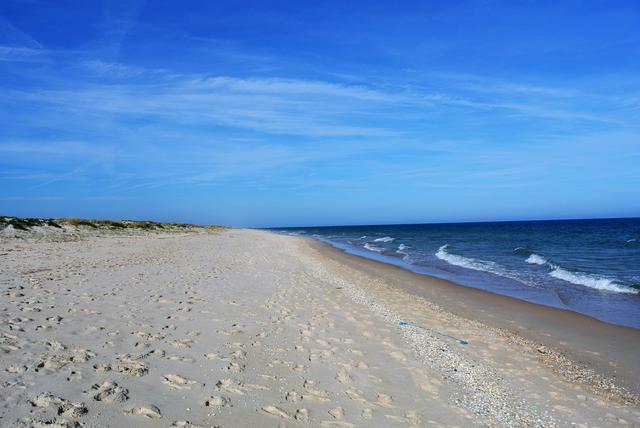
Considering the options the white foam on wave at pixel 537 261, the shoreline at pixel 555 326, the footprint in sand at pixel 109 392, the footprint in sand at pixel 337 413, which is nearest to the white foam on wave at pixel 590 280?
the white foam on wave at pixel 537 261

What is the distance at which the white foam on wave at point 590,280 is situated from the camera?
16123mm

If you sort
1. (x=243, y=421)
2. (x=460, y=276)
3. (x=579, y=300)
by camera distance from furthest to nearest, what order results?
(x=460, y=276) < (x=579, y=300) < (x=243, y=421)

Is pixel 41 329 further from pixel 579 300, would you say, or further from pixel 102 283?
pixel 579 300

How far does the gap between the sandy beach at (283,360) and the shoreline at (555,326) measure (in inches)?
2.2

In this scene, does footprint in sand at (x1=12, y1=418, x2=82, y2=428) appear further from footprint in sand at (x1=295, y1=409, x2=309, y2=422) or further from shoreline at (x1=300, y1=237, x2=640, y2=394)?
shoreline at (x1=300, y1=237, x2=640, y2=394)

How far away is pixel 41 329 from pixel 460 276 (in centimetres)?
1785

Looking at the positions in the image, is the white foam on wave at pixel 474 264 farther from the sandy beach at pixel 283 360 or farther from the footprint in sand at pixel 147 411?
the footprint in sand at pixel 147 411

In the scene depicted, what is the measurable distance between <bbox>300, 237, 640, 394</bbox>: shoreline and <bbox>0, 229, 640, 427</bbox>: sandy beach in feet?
0.18

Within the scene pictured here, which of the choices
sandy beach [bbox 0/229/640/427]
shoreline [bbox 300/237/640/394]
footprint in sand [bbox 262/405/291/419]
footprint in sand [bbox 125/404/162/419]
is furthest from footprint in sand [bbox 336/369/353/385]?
shoreline [bbox 300/237/640/394]

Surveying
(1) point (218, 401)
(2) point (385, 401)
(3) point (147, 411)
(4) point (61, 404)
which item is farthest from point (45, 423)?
(2) point (385, 401)

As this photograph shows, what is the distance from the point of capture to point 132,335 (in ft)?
21.7

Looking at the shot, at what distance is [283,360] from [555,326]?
7933 millimetres

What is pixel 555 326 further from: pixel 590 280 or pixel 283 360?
pixel 590 280

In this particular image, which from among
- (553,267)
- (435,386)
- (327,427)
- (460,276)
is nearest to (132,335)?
(327,427)
